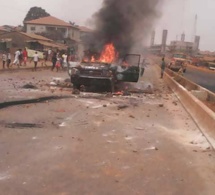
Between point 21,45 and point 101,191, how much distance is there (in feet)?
154

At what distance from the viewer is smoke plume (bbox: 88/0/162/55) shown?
24.2 meters

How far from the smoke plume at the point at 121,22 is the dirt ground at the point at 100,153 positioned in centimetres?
1420

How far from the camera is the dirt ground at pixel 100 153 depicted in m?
4.73

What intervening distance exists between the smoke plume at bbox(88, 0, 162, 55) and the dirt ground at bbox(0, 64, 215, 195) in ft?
46.6

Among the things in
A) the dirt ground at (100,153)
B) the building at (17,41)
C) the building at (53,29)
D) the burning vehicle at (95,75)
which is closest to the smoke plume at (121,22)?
the burning vehicle at (95,75)

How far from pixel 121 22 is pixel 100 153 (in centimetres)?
2012

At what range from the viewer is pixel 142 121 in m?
9.59

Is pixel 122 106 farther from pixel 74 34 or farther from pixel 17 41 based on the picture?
pixel 74 34

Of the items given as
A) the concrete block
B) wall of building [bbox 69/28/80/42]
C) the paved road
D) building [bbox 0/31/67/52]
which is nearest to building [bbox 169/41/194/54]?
wall of building [bbox 69/28/80/42]

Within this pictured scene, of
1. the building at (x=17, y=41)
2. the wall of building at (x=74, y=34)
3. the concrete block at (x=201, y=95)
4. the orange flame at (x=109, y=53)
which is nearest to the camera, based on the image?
the concrete block at (x=201, y=95)

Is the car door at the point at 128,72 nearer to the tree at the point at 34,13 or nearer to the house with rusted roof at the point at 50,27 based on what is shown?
the house with rusted roof at the point at 50,27

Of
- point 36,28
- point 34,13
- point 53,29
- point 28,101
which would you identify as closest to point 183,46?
point 34,13

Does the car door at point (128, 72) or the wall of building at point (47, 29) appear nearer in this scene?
the car door at point (128, 72)

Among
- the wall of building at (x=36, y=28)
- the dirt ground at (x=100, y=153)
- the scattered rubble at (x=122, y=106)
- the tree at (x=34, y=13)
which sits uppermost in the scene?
the tree at (x=34, y=13)
